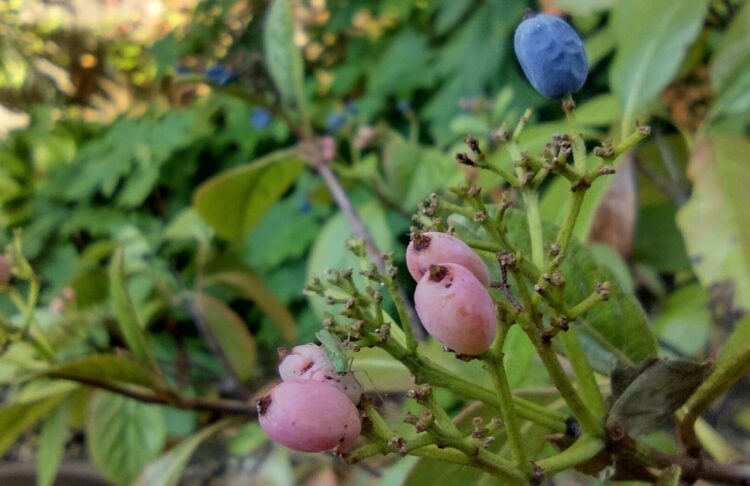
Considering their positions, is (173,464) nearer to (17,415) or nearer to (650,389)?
(17,415)

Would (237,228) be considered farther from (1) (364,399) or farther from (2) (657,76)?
(1) (364,399)

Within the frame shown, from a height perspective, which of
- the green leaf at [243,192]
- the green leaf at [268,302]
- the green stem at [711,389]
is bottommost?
the green leaf at [268,302]

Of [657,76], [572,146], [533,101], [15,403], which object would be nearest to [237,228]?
[15,403]

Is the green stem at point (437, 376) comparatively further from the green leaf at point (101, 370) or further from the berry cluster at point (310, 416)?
the green leaf at point (101, 370)

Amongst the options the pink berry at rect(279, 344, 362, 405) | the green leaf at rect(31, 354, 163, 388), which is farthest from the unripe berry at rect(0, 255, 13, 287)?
the pink berry at rect(279, 344, 362, 405)

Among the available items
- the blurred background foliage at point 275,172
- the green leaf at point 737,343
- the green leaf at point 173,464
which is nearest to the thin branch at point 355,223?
the blurred background foliage at point 275,172

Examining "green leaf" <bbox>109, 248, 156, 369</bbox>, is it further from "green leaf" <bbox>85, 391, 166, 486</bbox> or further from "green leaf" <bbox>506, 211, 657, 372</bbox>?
"green leaf" <bbox>506, 211, 657, 372</bbox>

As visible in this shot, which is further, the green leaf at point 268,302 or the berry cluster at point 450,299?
the green leaf at point 268,302
